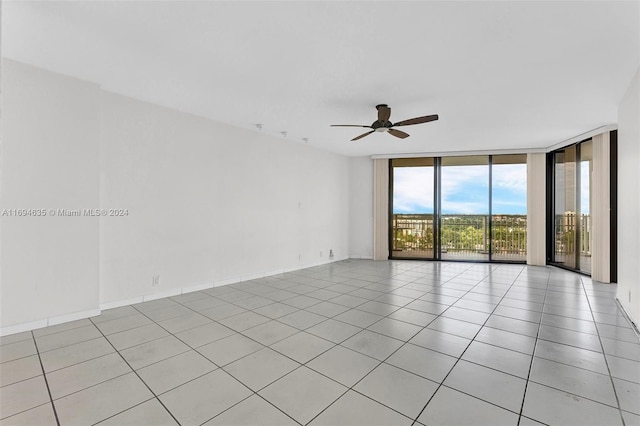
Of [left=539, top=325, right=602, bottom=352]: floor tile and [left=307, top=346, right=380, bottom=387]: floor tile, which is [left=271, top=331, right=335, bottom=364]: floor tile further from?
[left=539, top=325, right=602, bottom=352]: floor tile

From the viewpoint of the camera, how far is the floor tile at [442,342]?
257 cm

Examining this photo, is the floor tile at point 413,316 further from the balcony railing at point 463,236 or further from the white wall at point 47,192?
the balcony railing at point 463,236

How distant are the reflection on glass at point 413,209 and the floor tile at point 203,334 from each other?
557cm

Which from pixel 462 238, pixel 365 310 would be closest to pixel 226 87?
pixel 365 310

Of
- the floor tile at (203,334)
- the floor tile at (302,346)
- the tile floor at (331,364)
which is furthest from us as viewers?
the floor tile at (203,334)

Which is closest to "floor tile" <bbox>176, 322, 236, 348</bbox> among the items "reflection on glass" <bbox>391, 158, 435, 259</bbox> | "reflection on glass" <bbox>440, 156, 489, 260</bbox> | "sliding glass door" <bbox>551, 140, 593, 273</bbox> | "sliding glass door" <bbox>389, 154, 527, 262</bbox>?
"sliding glass door" <bbox>389, 154, 527, 262</bbox>

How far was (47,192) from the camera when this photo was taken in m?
3.09

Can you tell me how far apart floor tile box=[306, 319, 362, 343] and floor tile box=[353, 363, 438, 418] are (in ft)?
2.04

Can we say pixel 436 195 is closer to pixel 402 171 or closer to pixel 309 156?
pixel 402 171

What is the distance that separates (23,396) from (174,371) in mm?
886

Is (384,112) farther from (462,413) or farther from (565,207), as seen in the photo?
(565,207)

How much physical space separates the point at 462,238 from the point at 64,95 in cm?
831

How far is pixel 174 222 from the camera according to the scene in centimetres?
423

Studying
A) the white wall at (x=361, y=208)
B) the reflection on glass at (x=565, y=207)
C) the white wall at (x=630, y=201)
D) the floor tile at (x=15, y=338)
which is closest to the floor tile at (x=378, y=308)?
the white wall at (x=630, y=201)
